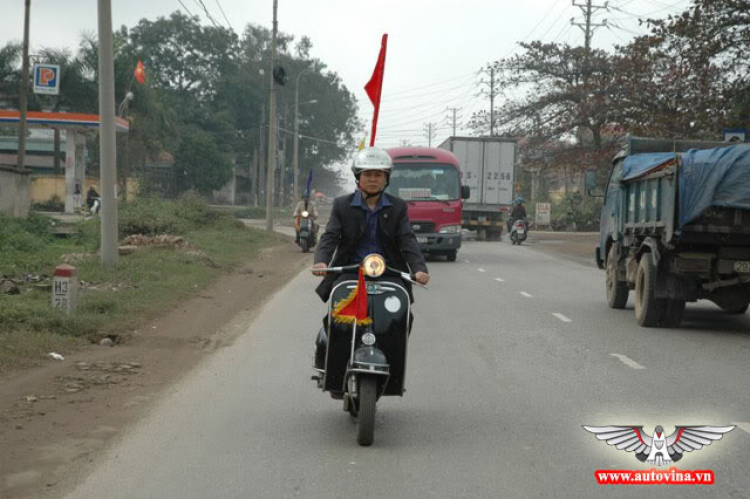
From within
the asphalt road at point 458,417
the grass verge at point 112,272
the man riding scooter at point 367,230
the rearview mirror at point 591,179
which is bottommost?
the asphalt road at point 458,417

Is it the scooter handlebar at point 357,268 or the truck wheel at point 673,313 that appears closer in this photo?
the scooter handlebar at point 357,268

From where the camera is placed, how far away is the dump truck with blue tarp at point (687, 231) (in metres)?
11.1

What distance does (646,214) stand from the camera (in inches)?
505

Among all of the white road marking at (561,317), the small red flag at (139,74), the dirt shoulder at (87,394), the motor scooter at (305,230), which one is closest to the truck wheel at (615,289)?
the white road marking at (561,317)

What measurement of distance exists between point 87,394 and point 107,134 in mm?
8893

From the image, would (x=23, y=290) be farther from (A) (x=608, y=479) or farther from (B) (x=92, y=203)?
(B) (x=92, y=203)

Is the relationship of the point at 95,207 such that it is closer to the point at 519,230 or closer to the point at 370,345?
the point at 519,230

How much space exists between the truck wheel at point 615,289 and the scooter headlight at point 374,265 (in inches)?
362

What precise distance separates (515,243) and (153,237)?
17.5 meters

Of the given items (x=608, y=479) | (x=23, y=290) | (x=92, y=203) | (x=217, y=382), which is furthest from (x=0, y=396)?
(x=92, y=203)

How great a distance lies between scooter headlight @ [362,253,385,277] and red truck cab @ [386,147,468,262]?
57.5 feet

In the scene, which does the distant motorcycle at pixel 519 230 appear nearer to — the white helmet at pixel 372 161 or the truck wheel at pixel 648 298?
the truck wheel at pixel 648 298

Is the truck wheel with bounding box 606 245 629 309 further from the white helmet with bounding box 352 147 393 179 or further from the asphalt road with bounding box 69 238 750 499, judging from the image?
the white helmet with bounding box 352 147 393 179

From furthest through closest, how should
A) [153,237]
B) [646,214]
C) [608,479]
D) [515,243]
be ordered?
[515,243]
[153,237]
[646,214]
[608,479]
